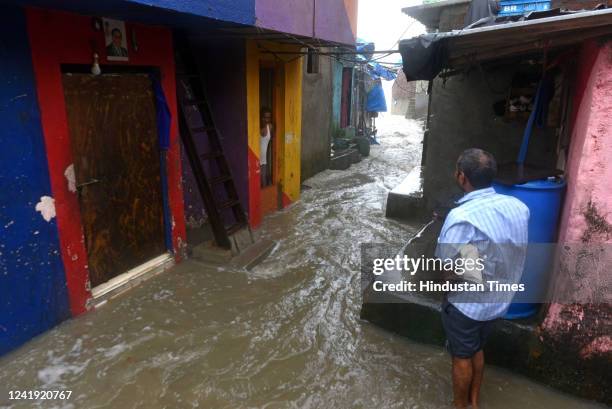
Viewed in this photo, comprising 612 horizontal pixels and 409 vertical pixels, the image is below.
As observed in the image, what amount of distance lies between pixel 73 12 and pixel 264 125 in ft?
12.9

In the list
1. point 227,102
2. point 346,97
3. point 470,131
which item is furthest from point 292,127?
point 346,97

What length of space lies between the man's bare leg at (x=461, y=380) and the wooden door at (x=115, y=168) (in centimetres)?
377

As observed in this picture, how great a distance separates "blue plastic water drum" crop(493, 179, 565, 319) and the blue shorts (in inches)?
33.4

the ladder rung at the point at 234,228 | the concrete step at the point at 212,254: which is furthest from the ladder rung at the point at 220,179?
the concrete step at the point at 212,254

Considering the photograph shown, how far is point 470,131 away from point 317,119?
551cm

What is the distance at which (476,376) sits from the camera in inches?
124

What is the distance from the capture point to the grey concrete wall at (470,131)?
19.1 feet

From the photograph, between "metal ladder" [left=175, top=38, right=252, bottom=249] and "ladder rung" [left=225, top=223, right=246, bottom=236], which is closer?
"metal ladder" [left=175, top=38, right=252, bottom=249]

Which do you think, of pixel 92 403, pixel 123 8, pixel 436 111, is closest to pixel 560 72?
pixel 436 111

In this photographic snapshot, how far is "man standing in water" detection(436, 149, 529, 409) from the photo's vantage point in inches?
110

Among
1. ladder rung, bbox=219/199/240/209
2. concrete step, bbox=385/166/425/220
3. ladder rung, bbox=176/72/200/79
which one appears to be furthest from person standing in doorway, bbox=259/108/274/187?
concrete step, bbox=385/166/425/220

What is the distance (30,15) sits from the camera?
11.6 ft

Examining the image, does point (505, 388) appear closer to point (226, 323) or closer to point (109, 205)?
point (226, 323)

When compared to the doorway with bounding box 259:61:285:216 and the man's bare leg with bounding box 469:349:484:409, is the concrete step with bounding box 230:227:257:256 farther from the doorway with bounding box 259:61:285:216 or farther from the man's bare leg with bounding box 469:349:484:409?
the man's bare leg with bounding box 469:349:484:409
